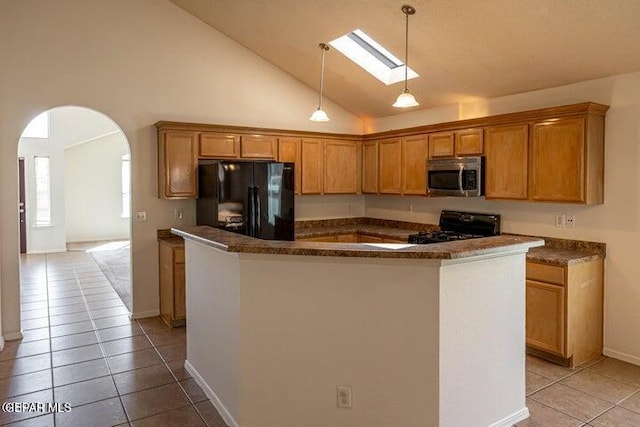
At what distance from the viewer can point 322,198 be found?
6262 millimetres

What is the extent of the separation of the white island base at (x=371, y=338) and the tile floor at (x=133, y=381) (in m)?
0.47

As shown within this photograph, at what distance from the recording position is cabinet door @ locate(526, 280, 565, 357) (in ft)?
12.0

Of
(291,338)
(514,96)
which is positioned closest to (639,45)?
(514,96)

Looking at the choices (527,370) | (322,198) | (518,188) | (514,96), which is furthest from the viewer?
(322,198)

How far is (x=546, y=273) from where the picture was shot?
12.3 feet

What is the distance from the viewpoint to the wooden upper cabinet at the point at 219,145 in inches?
197

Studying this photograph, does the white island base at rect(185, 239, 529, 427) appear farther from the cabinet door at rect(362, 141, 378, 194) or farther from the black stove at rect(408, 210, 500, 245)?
the cabinet door at rect(362, 141, 378, 194)

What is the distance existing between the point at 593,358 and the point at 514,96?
256cm

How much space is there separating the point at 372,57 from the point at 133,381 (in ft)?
13.1

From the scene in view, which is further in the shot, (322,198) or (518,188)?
(322,198)

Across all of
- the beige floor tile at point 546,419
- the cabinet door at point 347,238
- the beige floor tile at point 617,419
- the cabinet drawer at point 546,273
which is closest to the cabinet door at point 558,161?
the cabinet drawer at point 546,273

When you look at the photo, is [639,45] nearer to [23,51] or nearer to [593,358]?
[593,358]

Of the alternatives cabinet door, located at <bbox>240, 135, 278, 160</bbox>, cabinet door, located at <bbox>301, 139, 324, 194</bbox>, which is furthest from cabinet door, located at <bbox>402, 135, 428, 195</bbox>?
cabinet door, located at <bbox>240, 135, 278, 160</bbox>

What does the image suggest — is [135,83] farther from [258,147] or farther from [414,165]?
[414,165]
